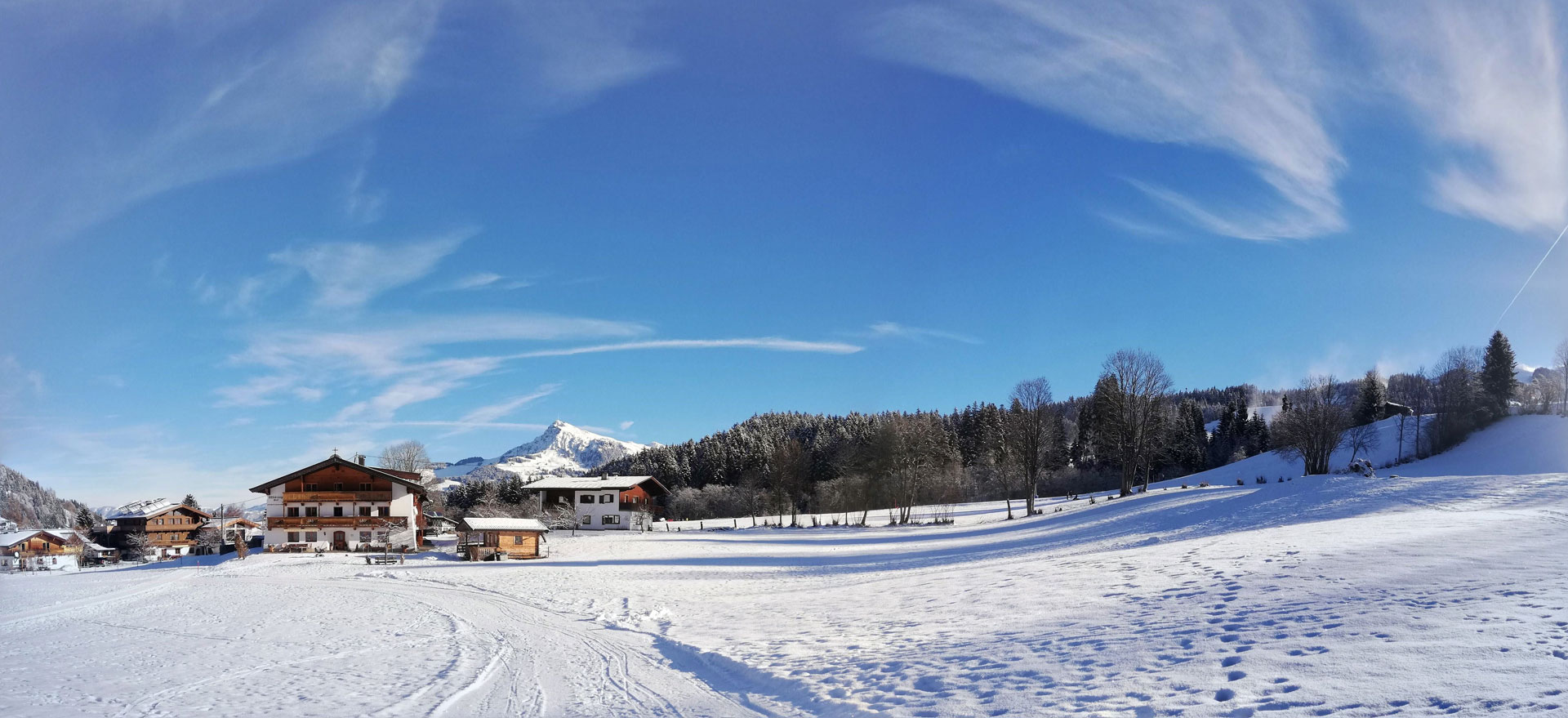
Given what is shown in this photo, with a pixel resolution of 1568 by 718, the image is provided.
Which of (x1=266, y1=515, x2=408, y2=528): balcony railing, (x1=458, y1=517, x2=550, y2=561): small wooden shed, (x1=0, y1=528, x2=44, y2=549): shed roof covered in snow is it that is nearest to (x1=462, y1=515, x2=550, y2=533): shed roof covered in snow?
(x1=458, y1=517, x2=550, y2=561): small wooden shed

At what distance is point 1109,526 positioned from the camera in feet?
115

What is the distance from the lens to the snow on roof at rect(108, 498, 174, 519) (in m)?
66.9

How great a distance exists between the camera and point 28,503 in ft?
43.9

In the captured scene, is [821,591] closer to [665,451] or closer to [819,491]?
[819,491]

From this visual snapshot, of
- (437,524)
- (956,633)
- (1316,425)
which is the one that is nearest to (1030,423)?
(1316,425)

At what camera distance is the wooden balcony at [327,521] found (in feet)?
196

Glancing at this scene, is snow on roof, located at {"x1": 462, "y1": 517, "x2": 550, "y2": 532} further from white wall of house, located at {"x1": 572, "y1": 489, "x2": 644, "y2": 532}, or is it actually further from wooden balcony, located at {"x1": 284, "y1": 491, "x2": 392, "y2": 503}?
white wall of house, located at {"x1": 572, "y1": 489, "x2": 644, "y2": 532}

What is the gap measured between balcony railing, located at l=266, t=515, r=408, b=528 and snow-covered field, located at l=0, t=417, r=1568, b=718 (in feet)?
96.0

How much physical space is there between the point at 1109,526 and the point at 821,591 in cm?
1778

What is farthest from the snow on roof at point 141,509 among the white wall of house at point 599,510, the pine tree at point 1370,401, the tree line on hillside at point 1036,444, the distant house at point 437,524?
the pine tree at point 1370,401

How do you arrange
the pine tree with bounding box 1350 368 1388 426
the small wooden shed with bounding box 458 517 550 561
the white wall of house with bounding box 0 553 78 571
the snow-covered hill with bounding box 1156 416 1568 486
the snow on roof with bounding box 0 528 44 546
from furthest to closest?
1. the pine tree with bounding box 1350 368 1388 426
2. the white wall of house with bounding box 0 553 78 571
3. the small wooden shed with bounding box 458 517 550 561
4. the snow-covered hill with bounding box 1156 416 1568 486
5. the snow on roof with bounding box 0 528 44 546

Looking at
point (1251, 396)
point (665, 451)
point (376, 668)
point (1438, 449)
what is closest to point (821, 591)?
point (376, 668)

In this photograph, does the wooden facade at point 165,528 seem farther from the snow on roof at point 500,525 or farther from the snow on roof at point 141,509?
the snow on roof at point 500,525

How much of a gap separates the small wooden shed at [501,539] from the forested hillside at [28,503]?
112 feet
